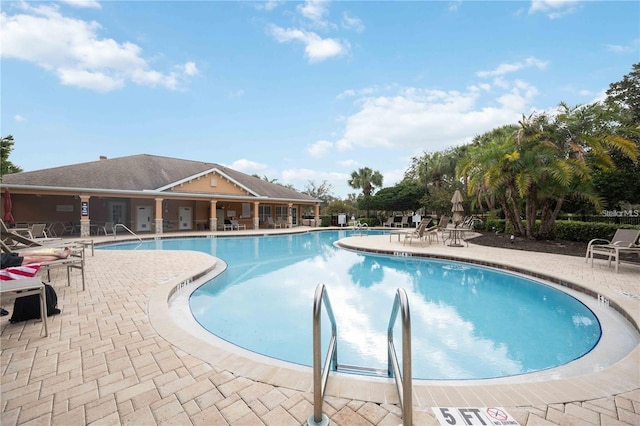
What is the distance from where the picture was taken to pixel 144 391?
2.46 m

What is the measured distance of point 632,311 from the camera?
180 inches

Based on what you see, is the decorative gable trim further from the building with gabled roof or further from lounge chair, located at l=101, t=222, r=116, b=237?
lounge chair, located at l=101, t=222, r=116, b=237

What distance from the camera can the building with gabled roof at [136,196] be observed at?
1653 cm

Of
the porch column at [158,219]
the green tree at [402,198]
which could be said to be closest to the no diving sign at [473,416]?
the porch column at [158,219]

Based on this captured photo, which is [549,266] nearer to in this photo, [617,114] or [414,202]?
[617,114]

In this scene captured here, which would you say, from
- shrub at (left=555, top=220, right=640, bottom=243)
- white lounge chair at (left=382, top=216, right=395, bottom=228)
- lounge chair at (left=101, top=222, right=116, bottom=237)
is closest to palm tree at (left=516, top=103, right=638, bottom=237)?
shrub at (left=555, top=220, right=640, bottom=243)

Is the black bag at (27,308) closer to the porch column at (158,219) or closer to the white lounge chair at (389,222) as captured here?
the porch column at (158,219)

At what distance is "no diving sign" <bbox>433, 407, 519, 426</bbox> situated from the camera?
6.91ft

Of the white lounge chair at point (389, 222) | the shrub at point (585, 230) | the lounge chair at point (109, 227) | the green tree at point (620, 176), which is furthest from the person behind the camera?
the white lounge chair at point (389, 222)

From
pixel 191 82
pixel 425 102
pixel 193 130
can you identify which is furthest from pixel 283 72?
pixel 193 130

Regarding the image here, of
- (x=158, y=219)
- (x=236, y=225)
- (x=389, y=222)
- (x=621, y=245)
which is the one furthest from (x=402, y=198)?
(x=621, y=245)

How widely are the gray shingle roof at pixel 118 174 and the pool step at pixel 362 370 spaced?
61.6 feet

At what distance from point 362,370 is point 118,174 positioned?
21610 millimetres

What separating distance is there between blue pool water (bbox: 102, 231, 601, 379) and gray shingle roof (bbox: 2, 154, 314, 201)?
1317 cm
